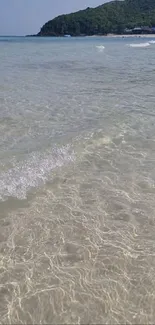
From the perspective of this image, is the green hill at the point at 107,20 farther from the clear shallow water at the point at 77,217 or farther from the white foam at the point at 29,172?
the white foam at the point at 29,172

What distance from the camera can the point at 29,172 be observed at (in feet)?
21.8

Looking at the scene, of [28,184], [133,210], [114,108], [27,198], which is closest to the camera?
[133,210]

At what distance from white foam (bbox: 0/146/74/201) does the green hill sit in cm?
16105

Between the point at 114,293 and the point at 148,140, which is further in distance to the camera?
the point at 148,140

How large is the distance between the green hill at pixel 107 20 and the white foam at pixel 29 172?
161 metres

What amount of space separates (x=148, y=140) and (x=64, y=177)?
2874 mm

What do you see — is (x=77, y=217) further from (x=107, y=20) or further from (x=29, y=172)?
(x=107, y=20)

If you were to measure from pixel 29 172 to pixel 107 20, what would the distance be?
176476 millimetres

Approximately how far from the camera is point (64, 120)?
1020 centimetres

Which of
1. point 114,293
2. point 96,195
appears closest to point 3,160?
point 96,195

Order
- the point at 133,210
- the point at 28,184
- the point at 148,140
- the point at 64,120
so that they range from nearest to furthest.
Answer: the point at 133,210, the point at 28,184, the point at 148,140, the point at 64,120

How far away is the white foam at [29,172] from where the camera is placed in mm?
5975

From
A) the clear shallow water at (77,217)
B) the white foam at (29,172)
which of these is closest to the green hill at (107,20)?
the clear shallow water at (77,217)

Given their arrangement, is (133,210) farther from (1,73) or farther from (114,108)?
(1,73)
